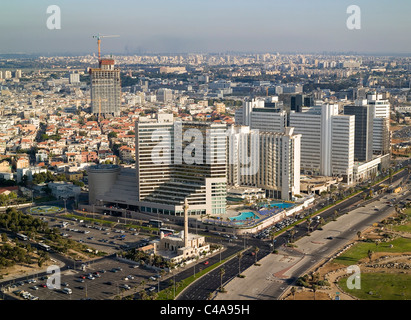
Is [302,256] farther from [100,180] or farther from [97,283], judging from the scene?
[100,180]

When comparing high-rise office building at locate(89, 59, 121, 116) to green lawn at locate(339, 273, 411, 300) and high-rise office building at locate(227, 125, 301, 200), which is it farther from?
green lawn at locate(339, 273, 411, 300)

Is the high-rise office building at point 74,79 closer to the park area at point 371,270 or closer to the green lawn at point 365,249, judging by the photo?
the park area at point 371,270

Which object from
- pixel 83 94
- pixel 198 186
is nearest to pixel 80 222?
pixel 198 186

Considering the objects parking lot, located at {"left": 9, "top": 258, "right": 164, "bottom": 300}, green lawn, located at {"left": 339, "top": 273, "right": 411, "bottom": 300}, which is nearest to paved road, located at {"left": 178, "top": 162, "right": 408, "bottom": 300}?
parking lot, located at {"left": 9, "top": 258, "right": 164, "bottom": 300}

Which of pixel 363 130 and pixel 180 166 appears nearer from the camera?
pixel 180 166

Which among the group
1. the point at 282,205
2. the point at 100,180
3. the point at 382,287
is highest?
the point at 100,180

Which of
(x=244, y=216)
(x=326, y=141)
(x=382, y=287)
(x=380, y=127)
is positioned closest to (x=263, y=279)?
(x=382, y=287)

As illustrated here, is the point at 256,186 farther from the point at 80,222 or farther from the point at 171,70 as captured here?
the point at 171,70
